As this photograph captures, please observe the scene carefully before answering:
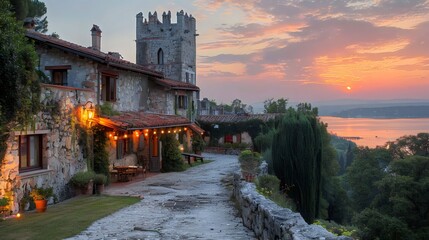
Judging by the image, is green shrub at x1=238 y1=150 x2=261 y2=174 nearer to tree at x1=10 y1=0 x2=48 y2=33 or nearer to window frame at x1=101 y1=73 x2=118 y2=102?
window frame at x1=101 y1=73 x2=118 y2=102

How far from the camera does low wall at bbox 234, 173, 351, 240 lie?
574cm

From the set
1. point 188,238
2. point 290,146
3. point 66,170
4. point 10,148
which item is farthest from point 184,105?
point 188,238

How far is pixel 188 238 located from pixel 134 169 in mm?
10497

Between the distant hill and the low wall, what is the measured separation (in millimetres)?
95167

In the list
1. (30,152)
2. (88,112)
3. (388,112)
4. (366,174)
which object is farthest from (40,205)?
(388,112)

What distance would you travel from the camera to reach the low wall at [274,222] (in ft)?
18.8

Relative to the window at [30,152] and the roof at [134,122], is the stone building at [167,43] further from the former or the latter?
→ the window at [30,152]

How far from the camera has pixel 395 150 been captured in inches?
1831

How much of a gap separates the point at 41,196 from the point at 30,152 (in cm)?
159

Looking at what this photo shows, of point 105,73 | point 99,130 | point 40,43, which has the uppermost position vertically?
point 40,43

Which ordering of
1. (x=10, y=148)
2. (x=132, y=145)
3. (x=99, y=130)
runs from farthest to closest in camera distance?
→ (x=132, y=145)
(x=99, y=130)
(x=10, y=148)

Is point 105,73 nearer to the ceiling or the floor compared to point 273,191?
nearer to the ceiling

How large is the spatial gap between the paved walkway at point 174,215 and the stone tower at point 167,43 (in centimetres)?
3627

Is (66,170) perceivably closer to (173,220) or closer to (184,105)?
(173,220)
